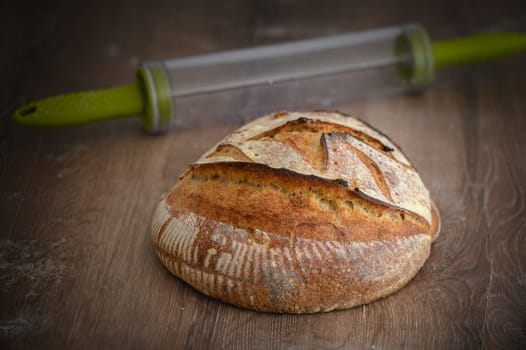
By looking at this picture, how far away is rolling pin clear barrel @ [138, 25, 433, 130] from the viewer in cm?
271

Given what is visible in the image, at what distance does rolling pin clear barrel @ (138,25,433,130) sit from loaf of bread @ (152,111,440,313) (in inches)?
26.8

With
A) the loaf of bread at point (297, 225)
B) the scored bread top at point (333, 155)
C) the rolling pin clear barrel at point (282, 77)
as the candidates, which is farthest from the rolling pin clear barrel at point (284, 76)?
the loaf of bread at point (297, 225)

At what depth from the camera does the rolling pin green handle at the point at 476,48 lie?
2.91 m

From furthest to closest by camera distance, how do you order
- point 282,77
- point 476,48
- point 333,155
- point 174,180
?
point 476,48
point 282,77
point 174,180
point 333,155

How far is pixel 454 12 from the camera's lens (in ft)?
11.7

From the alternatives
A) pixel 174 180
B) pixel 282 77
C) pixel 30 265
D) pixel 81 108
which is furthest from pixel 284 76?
pixel 30 265

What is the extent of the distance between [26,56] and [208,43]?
805 mm

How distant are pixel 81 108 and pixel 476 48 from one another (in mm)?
1550

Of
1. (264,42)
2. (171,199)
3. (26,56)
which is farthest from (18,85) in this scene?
(171,199)

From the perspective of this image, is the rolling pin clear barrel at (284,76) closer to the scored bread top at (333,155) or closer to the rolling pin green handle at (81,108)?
the rolling pin green handle at (81,108)

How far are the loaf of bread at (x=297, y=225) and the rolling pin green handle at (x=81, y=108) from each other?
63 centimetres

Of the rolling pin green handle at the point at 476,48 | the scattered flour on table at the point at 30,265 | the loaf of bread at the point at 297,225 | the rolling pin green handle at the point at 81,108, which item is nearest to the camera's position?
the loaf of bread at the point at 297,225

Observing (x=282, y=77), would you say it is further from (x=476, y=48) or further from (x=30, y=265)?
(x=30, y=265)

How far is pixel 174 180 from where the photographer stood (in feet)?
8.33
